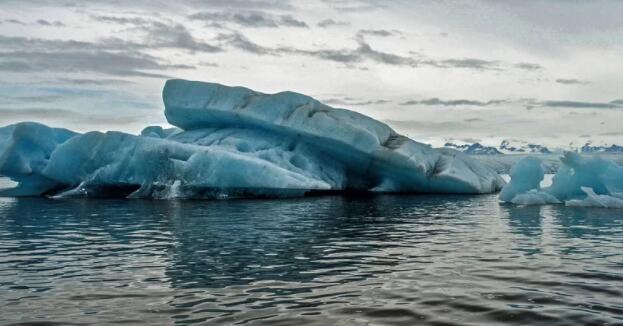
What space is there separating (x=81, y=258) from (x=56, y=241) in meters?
2.96

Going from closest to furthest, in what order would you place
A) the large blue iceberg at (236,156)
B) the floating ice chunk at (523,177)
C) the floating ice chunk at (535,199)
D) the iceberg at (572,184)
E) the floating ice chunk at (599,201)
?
the floating ice chunk at (599,201)
the iceberg at (572,184)
the floating ice chunk at (535,199)
the floating ice chunk at (523,177)
the large blue iceberg at (236,156)

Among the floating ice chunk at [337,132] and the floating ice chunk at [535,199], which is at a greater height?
the floating ice chunk at [337,132]

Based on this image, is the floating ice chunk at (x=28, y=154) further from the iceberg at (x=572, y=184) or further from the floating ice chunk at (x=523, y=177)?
the iceberg at (x=572, y=184)

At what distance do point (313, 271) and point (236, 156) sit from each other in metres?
17.4

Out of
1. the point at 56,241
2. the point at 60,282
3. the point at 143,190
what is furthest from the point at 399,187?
the point at 60,282

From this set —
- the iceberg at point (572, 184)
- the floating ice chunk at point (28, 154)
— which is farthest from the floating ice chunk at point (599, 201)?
the floating ice chunk at point (28, 154)

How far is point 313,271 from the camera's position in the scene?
874cm

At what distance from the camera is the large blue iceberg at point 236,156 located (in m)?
26.5

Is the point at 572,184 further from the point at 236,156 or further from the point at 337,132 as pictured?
the point at 236,156

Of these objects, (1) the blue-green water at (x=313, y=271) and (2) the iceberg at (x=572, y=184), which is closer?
(1) the blue-green water at (x=313, y=271)

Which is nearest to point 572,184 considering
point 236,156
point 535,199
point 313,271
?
point 535,199

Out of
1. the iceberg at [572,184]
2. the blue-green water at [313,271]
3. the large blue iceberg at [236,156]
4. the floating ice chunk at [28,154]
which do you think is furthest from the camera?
the floating ice chunk at [28,154]

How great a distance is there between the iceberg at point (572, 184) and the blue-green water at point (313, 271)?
632 centimetres

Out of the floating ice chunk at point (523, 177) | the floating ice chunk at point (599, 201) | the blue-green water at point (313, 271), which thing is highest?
the floating ice chunk at point (523, 177)
